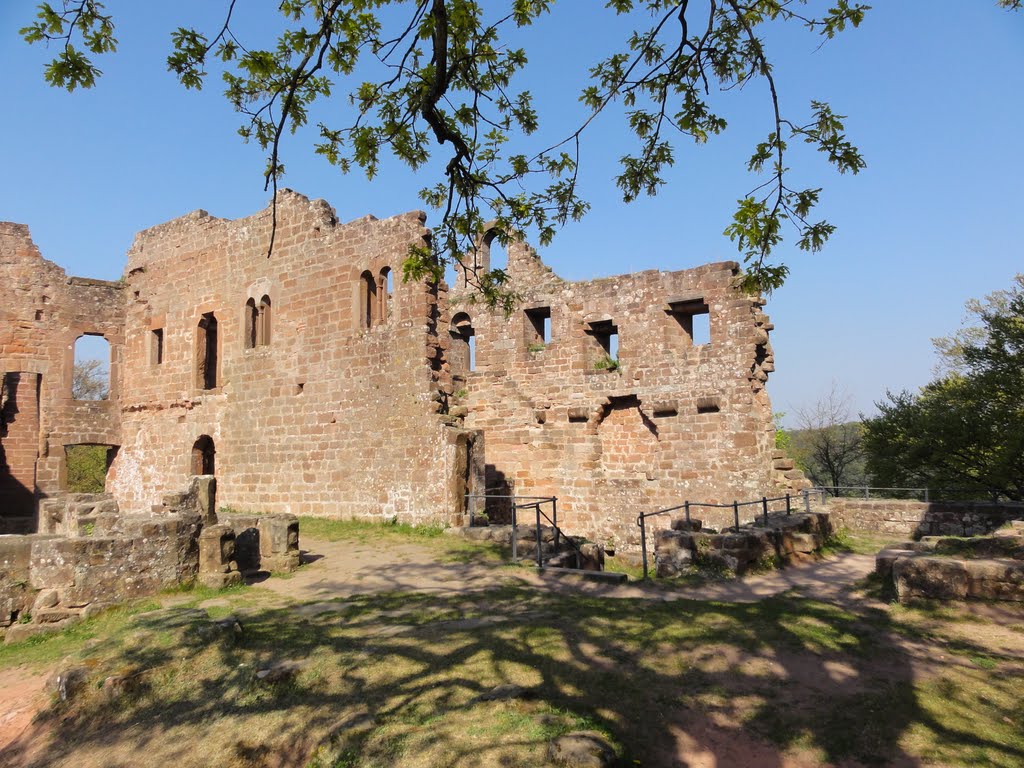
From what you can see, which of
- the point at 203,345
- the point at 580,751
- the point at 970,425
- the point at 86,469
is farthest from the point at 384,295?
the point at 86,469

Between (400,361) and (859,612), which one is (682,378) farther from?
(859,612)

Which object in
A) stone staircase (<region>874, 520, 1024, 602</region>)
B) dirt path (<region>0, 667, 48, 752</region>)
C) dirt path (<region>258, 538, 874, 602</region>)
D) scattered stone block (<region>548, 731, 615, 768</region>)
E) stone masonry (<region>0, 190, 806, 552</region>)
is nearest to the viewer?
scattered stone block (<region>548, 731, 615, 768</region>)

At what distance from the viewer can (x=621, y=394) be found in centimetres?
1708

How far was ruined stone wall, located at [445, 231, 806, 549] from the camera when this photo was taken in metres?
15.5

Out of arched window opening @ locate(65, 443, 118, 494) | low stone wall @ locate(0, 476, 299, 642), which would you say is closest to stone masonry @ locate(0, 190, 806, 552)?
low stone wall @ locate(0, 476, 299, 642)

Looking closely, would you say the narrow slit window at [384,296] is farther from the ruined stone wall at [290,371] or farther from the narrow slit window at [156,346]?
the narrow slit window at [156,346]

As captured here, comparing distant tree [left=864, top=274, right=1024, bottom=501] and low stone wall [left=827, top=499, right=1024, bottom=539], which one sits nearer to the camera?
low stone wall [left=827, top=499, right=1024, bottom=539]

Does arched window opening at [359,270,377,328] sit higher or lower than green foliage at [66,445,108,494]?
higher

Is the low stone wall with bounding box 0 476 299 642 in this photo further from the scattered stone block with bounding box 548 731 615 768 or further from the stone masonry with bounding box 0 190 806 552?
the scattered stone block with bounding box 548 731 615 768

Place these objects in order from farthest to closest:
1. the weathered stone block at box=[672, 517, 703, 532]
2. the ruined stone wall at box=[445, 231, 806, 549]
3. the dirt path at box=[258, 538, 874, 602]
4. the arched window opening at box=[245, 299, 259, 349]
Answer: the arched window opening at box=[245, 299, 259, 349] < the ruined stone wall at box=[445, 231, 806, 549] < the weathered stone block at box=[672, 517, 703, 532] < the dirt path at box=[258, 538, 874, 602]

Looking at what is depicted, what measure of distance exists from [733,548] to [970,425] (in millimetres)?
19494

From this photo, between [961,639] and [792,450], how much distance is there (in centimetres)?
3697

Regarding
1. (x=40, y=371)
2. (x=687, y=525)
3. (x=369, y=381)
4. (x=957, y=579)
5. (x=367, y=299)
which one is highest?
(x=367, y=299)

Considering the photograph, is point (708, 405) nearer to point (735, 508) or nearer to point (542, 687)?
point (735, 508)
